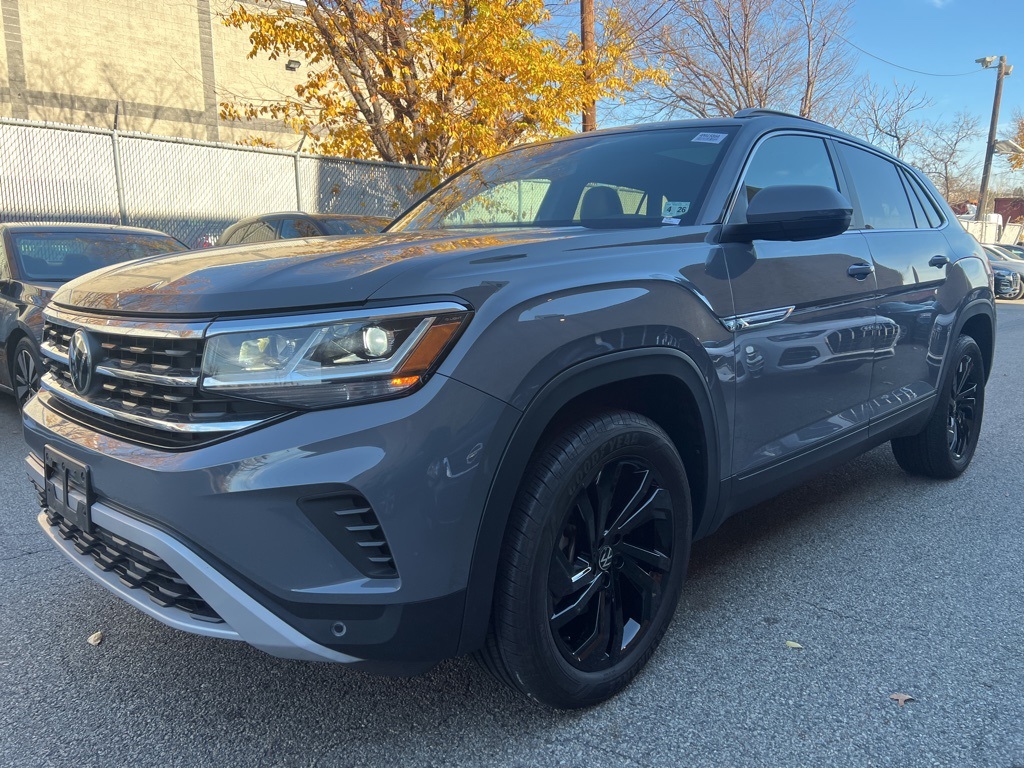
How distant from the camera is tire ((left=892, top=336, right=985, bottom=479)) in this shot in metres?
4.23

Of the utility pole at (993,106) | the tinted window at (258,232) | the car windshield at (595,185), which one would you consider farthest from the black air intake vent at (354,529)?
the utility pole at (993,106)

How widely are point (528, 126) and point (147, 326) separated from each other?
12.4 m

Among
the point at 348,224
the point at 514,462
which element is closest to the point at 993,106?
the point at 348,224

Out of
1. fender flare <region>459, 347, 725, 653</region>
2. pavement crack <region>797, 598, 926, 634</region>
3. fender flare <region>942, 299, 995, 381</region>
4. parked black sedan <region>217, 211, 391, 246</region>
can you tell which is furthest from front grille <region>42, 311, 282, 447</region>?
parked black sedan <region>217, 211, 391, 246</region>

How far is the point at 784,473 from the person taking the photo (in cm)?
294

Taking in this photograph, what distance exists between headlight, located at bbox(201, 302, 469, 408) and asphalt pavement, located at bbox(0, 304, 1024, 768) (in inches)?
39.2

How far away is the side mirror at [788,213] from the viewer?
260cm

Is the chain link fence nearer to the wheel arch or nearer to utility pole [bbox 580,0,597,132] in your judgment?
utility pole [bbox 580,0,597,132]

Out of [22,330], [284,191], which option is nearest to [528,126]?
[284,191]

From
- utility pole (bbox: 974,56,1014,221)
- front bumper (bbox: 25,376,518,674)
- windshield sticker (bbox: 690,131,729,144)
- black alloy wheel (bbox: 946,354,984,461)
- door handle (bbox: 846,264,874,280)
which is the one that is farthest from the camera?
utility pole (bbox: 974,56,1014,221)

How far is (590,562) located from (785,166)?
1843 millimetres

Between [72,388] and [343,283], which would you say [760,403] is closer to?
[343,283]

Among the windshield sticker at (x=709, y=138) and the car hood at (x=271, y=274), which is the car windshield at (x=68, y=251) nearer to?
the car hood at (x=271, y=274)

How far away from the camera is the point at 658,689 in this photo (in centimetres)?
244
